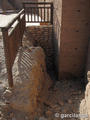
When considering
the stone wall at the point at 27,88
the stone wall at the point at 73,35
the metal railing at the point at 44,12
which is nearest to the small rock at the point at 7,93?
the stone wall at the point at 27,88

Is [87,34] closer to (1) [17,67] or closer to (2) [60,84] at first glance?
(2) [60,84]

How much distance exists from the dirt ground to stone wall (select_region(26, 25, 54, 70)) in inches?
57.4

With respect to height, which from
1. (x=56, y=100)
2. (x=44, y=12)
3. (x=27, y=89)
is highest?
(x=44, y=12)

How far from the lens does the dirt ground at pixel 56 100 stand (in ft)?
9.33

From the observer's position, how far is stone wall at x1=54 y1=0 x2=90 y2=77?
442cm

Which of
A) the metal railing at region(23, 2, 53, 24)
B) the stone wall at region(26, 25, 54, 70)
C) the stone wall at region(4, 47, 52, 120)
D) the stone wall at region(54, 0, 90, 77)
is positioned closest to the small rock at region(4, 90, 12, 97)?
the stone wall at region(4, 47, 52, 120)

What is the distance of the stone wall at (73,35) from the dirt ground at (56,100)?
20.1 inches

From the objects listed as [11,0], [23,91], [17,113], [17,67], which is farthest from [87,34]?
[11,0]

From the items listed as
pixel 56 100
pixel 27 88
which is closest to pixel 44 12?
pixel 56 100

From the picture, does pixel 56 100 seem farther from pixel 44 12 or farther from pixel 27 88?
pixel 44 12

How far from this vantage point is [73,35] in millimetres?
4816

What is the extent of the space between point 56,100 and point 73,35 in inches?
81.1

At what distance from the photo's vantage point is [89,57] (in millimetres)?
4719

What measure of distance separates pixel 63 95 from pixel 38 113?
1527 millimetres
